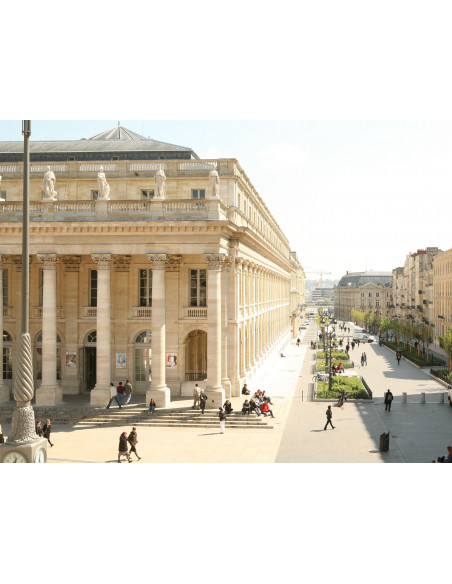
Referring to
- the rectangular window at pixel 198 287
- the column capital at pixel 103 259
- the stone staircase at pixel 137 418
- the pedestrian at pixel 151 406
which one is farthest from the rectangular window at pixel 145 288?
the pedestrian at pixel 151 406

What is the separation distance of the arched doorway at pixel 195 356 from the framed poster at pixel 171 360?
1401 mm

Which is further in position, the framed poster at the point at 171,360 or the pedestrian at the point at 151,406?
the framed poster at the point at 171,360

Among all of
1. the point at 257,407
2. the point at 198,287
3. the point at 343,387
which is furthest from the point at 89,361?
the point at 343,387

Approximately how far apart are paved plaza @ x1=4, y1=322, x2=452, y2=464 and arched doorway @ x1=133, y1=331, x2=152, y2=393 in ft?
12.1

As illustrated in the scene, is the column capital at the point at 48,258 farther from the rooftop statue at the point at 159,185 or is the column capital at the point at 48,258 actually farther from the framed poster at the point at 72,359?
the rooftop statue at the point at 159,185

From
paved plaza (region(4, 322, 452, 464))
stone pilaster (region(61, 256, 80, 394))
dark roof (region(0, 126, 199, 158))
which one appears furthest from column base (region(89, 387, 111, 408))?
dark roof (region(0, 126, 199, 158))

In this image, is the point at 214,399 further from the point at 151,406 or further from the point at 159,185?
the point at 159,185

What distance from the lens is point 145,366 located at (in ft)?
117

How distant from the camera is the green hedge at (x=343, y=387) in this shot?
126 ft

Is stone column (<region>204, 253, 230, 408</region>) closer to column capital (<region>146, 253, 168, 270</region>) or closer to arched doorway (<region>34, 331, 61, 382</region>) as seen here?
column capital (<region>146, 253, 168, 270</region>)

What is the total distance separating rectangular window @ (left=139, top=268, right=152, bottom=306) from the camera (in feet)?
116

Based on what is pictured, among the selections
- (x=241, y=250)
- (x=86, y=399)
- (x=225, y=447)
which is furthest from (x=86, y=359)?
(x=225, y=447)

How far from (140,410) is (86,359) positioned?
24.2 feet

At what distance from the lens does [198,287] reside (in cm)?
3547
